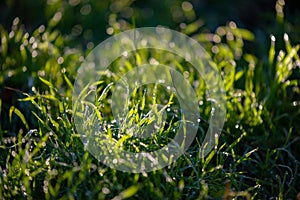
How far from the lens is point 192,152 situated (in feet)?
5.17

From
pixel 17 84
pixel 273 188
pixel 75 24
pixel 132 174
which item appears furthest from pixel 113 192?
pixel 75 24

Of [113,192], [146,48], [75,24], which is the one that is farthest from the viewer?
[75,24]

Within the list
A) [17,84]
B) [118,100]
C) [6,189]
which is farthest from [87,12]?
[6,189]

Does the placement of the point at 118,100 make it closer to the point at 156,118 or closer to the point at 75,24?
the point at 156,118

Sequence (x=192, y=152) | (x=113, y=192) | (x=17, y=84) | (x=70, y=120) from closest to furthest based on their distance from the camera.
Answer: (x=113, y=192)
(x=192, y=152)
(x=70, y=120)
(x=17, y=84)

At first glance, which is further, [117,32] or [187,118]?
[117,32]

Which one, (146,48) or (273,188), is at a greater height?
(146,48)

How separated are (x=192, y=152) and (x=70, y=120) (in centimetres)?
48

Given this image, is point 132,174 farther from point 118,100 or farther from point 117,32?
point 117,32

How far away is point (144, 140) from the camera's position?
1.54 m

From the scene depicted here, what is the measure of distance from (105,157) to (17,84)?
0.80 meters

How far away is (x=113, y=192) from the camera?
55.6 inches

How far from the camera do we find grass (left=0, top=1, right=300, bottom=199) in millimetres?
1420

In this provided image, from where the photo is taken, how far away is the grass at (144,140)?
4.66 ft
